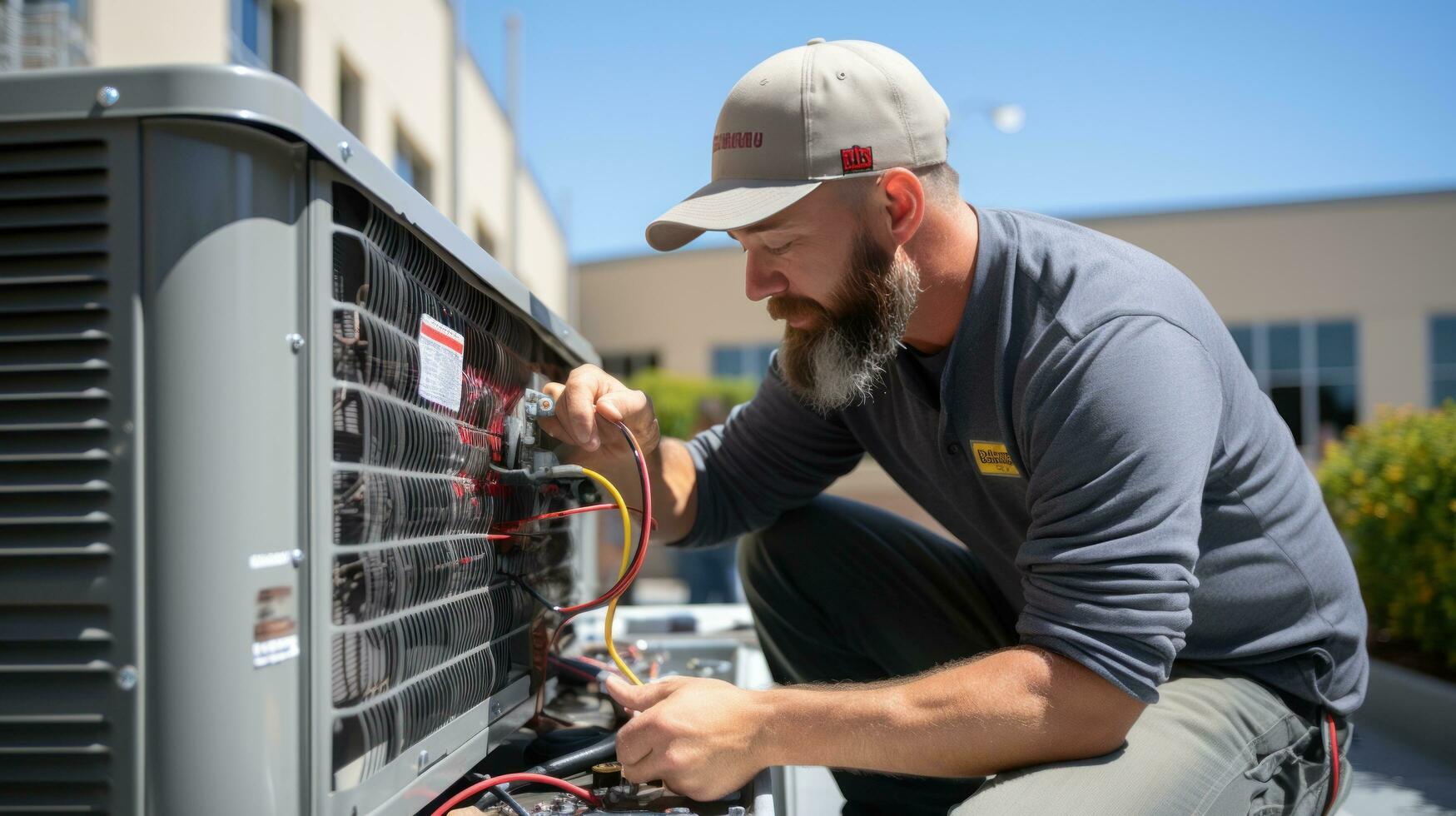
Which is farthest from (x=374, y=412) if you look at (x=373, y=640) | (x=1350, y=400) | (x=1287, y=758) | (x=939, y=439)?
(x=1350, y=400)

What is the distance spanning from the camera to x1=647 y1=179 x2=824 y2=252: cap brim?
5.27 ft

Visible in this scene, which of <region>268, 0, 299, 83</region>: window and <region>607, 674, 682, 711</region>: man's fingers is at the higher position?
<region>268, 0, 299, 83</region>: window

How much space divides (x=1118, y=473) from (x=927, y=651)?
0.83m

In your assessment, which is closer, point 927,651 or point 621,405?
point 621,405

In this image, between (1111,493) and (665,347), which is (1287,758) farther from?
(665,347)

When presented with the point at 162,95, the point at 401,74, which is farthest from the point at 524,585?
the point at 401,74

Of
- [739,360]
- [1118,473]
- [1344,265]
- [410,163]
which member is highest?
[410,163]

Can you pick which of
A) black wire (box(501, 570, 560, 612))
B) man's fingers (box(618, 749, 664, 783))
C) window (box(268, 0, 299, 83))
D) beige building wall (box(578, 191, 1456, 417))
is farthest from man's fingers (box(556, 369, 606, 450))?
beige building wall (box(578, 191, 1456, 417))

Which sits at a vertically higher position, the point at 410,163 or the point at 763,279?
the point at 410,163

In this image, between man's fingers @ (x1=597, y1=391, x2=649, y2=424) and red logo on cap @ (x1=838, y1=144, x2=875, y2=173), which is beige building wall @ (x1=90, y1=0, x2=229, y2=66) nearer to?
man's fingers @ (x1=597, y1=391, x2=649, y2=424)

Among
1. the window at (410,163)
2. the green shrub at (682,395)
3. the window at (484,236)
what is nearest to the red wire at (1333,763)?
the window at (410,163)

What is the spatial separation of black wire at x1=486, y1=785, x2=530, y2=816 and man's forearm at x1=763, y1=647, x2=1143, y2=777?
1.06 feet

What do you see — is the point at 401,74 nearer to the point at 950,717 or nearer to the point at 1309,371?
the point at 950,717

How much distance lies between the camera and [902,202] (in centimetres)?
173
